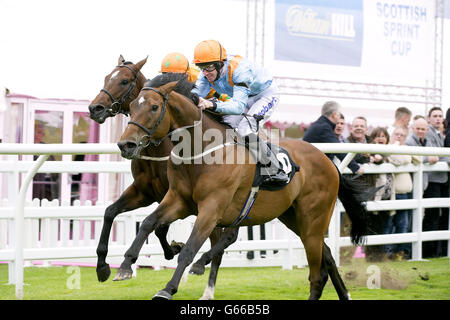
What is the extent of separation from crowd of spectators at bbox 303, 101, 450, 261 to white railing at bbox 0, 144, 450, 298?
117 mm

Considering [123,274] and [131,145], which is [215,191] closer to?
[131,145]

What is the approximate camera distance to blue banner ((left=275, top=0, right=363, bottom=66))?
1377 cm

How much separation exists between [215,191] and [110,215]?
3.11 feet

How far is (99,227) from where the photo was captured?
669 cm

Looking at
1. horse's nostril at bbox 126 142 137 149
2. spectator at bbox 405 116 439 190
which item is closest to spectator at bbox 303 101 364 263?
spectator at bbox 405 116 439 190

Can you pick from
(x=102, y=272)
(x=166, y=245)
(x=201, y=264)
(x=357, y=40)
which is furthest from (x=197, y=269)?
(x=357, y=40)

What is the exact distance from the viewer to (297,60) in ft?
45.3

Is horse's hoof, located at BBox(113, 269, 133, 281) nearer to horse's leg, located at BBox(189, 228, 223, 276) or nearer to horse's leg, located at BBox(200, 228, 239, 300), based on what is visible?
horse's leg, located at BBox(189, 228, 223, 276)

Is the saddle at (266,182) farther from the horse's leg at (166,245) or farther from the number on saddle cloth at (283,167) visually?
the horse's leg at (166,245)

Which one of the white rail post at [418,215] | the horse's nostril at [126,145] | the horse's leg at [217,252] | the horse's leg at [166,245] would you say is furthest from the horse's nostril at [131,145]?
the white rail post at [418,215]

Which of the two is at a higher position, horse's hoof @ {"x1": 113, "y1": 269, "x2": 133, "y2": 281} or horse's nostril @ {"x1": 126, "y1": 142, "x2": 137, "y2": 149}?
horse's nostril @ {"x1": 126, "y1": 142, "x2": 137, "y2": 149}

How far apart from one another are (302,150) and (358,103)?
898 cm

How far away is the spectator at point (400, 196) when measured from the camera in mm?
7605

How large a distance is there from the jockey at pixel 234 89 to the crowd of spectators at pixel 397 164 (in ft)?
6.86
